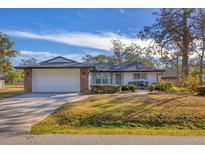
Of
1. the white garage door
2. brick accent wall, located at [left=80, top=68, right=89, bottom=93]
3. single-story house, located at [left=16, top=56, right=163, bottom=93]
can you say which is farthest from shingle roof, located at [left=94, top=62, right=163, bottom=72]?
the white garage door

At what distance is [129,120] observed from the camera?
1063 cm

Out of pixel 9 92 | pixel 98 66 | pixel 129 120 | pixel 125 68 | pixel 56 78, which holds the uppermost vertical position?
pixel 98 66

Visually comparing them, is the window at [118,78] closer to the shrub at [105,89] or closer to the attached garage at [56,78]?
the attached garage at [56,78]

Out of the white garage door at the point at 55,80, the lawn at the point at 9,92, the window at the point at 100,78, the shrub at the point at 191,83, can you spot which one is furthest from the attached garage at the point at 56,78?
the shrub at the point at 191,83

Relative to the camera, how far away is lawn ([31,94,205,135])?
368 inches

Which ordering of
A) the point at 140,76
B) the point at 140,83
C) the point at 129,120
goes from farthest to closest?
1. the point at 140,76
2. the point at 140,83
3. the point at 129,120

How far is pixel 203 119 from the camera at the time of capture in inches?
419

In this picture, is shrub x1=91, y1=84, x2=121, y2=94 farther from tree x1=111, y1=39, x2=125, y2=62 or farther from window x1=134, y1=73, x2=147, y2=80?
tree x1=111, y1=39, x2=125, y2=62

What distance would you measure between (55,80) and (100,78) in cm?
638

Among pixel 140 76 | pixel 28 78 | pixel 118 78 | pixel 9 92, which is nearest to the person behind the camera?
pixel 28 78

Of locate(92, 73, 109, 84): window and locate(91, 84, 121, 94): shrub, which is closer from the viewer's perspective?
locate(91, 84, 121, 94): shrub

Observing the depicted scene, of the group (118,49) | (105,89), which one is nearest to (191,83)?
(105,89)

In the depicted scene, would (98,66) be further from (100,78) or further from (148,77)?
(148,77)
